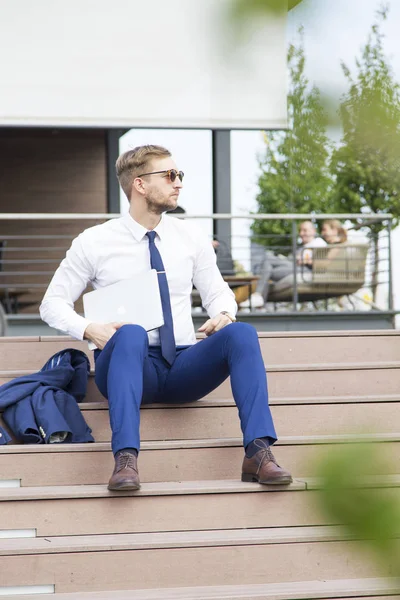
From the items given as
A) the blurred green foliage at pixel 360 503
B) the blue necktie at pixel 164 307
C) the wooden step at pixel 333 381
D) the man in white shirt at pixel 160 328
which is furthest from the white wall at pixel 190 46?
the wooden step at pixel 333 381

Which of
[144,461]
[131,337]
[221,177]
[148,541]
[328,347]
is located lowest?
[148,541]

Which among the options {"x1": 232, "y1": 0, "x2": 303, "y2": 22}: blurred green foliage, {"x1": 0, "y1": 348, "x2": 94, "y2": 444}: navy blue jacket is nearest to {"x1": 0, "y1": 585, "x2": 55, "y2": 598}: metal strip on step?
{"x1": 0, "y1": 348, "x2": 94, "y2": 444}: navy blue jacket

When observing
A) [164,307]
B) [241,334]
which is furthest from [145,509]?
[164,307]

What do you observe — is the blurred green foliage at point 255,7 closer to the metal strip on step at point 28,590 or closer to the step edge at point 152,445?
the metal strip on step at point 28,590

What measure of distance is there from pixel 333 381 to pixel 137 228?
3.77ft

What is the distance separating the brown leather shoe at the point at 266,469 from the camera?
2.70 m

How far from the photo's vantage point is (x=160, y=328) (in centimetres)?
309

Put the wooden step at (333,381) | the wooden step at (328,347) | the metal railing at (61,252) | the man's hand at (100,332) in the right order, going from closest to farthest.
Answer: the man's hand at (100,332) < the wooden step at (333,381) < the wooden step at (328,347) < the metal railing at (61,252)

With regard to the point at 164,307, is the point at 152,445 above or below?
below

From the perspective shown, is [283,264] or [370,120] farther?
[283,264]

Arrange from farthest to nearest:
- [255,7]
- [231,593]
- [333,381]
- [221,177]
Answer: [221,177], [333,381], [231,593], [255,7]

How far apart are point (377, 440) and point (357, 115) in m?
0.14

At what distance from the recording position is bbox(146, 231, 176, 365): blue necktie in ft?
10.00

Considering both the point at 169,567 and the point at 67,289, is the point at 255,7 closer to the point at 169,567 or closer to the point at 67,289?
the point at 169,567
